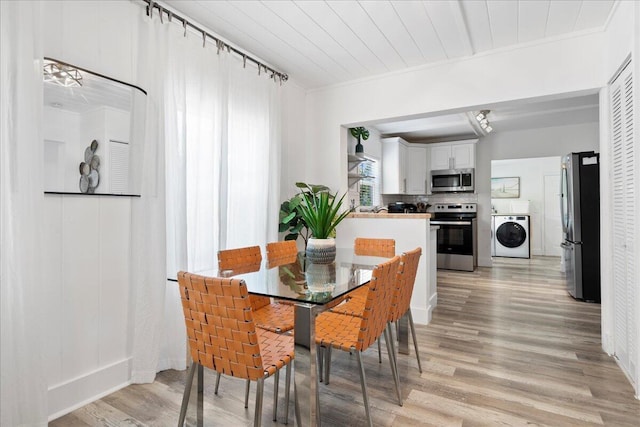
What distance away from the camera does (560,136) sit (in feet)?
19.6

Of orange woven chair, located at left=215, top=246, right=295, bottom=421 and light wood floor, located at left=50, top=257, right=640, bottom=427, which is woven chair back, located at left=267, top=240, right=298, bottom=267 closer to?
orange woven chair, located at left=215, top=246, right=295, bottom=421

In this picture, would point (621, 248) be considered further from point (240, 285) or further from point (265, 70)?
point (265, 70)

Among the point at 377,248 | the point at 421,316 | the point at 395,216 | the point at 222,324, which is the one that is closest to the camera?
the point at 222,324

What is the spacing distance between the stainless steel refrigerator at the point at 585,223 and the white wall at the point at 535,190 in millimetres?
3919

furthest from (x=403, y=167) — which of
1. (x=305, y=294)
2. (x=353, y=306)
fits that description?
(x=305, y=294)

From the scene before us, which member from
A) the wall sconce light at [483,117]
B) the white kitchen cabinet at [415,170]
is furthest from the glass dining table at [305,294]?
the white kitchen cabinet at [415,170]

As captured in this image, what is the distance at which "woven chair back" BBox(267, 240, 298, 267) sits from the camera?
8.06ft

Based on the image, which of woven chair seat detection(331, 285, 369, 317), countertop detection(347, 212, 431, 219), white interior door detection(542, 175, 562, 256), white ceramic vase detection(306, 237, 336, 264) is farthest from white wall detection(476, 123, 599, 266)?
white ceramic vase detection(306, 237, 336, 264)

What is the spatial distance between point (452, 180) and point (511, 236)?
246cm

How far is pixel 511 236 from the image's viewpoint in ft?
25.5

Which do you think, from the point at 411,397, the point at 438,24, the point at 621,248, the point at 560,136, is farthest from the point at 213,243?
the point at 560,136

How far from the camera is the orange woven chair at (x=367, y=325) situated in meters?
1.59

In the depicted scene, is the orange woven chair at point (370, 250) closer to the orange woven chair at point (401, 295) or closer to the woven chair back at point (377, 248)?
the woven chair back at point (377, 248)

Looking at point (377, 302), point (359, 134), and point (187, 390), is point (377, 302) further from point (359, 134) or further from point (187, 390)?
point (359, 134)
